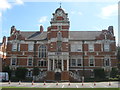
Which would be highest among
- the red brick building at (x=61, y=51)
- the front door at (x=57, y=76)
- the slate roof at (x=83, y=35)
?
the slate roof at (x=83, y=35)

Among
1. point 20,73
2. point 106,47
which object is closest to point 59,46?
point 20,73

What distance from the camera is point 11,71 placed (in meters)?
41.7

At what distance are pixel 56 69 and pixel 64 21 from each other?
12259mm

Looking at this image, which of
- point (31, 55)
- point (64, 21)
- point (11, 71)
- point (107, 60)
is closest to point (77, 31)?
point (64, 21)

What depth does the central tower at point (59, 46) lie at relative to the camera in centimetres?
3806

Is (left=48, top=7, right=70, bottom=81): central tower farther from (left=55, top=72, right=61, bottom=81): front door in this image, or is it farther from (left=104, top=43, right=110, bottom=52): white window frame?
(left=104, top=43, right=110, bottom=52): white window frame

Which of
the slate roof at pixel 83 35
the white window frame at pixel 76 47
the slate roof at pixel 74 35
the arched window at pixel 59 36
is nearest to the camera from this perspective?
the arched window at pixel 59 36

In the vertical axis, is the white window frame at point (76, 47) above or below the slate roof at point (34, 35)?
below

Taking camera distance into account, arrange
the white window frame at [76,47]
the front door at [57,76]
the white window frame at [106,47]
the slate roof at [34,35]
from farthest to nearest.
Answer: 1. the slate roof at [34,35]
2. the white window frame at [76,47]
3. the white window frame at [106,47]
4. the front door at [57,76]

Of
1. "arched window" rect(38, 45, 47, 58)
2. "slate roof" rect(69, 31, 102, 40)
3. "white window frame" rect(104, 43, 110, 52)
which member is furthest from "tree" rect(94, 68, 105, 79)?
"arched window" rect(38, 45, 47, 58)

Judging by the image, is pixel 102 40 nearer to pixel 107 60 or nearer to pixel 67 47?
pixel 107 60

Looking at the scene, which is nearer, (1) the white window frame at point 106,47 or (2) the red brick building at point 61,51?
(2) the red brick building at point 61,51

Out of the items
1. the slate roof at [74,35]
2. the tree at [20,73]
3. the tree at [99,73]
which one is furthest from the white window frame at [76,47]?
the tree at [20,73]

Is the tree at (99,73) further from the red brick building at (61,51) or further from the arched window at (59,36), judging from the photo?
the arched window at (59,36)
